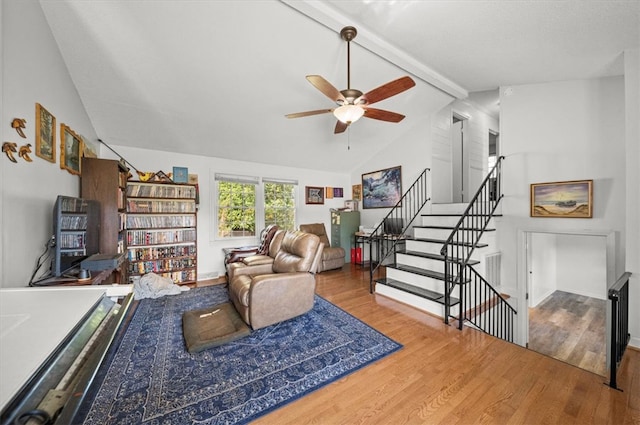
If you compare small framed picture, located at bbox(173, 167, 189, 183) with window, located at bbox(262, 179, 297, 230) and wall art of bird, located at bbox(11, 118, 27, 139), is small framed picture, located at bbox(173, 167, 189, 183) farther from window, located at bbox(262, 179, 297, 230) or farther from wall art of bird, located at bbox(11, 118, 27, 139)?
wall art of bird, located at bbox(11, 118, 27, 139)

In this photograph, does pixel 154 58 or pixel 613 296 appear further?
pixel 154 58

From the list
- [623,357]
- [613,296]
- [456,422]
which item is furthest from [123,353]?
[623,357]

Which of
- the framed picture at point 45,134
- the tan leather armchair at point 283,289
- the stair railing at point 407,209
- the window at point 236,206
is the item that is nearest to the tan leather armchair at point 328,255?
the stair railing at point 407,209

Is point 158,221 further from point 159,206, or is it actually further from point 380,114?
point 380,114

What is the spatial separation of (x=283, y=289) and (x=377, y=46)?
3.05m

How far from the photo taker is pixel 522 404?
1.60m

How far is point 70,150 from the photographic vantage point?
253 cm

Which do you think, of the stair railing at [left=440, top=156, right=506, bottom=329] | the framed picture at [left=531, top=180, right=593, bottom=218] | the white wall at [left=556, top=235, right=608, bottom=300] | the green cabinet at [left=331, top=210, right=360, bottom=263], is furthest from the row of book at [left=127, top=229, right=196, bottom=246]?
A: the white wall at [left=556, top=235, right=608, bottom=300]

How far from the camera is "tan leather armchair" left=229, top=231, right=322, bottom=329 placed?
2.48 m

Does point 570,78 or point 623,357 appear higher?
point 570,78

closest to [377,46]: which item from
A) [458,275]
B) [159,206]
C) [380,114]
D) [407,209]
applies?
[380,114]

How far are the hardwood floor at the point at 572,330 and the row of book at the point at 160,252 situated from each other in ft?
18.8

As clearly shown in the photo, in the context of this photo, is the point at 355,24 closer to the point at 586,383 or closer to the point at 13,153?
the point at 13,153

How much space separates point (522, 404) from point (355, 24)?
11.9ft
